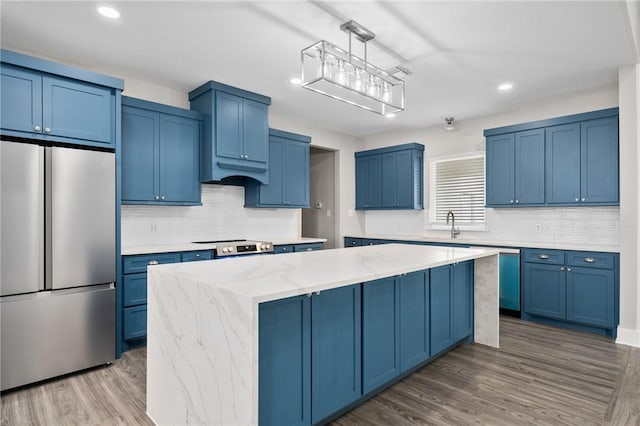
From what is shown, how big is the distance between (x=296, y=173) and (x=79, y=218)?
2.93m

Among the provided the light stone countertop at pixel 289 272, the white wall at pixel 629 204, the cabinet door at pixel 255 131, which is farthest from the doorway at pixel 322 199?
the white wall at pixel 629 204

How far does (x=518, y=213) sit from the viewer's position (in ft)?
16.2

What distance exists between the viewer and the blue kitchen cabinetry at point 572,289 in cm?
373

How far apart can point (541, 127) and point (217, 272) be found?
14.0ft

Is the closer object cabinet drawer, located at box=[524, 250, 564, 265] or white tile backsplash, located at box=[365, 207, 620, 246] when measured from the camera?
cabinet drawer, located at box=[524, 250, 564, 265]

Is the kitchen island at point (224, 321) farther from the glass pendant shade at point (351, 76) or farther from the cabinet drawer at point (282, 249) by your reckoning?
the cabinet drawer at point (282, 249)

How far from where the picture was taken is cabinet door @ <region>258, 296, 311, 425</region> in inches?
69.6

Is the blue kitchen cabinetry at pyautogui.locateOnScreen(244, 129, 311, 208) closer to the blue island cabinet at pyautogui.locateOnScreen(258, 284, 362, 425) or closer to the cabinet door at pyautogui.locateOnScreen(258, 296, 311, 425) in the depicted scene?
the blue island cabinet at pyautogui.locateOnScreen(258, 284, 362, 425)

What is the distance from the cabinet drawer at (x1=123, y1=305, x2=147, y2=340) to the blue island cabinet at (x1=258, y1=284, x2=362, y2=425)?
2.09 metres

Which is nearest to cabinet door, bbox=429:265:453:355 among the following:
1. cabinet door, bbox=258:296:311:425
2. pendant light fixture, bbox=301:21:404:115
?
cabinet door, bbox=258:296:311:425

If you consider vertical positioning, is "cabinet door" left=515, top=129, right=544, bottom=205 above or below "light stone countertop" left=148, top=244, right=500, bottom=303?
above

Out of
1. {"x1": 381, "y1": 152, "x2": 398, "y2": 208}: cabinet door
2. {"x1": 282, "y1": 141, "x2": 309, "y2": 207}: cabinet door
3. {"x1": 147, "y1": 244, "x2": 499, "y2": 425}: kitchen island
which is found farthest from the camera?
{"x1": 381, "y1": 152, "x2": 398, "y2": 208}: cabinet door

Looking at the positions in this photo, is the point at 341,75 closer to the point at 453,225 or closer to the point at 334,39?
the point at 334,39

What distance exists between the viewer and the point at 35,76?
2760 millimetres
